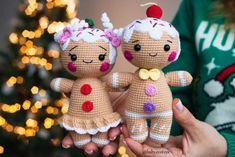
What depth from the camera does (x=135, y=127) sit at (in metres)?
0.55

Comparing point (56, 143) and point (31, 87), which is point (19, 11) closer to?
point (31, 87)

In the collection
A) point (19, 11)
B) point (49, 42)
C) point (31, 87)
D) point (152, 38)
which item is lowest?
point (31, 87)

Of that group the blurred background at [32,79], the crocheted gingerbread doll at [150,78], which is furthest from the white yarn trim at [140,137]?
the blurred background at [32,79]

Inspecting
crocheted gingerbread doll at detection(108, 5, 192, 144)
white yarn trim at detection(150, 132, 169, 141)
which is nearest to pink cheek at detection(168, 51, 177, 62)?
crocheted gingerbread doll at detection(108, 5, 192, 144)

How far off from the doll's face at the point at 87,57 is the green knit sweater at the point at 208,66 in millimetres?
237

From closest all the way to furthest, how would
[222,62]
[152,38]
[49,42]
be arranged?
[152,38]
[222,62]
[49,42]

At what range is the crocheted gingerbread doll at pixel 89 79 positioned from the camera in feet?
1.83

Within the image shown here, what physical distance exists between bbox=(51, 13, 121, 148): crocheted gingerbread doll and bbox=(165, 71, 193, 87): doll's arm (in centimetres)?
9

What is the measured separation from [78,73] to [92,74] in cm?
2

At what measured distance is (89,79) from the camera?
577 millimetres

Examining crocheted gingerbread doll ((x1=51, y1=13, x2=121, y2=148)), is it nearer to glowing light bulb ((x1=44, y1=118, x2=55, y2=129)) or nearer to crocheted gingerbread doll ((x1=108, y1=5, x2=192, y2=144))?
crocheted gingerbread doll ((x1=108, y1=5, x2=192, y2=144))

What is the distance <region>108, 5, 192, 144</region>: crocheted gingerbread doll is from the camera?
1.72ft

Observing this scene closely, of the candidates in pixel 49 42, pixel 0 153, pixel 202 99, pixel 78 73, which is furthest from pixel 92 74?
pixel 0 153

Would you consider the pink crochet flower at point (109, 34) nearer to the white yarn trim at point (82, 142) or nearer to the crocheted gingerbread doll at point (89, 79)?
the crocheted gingerbread doll at point (89, 79)
